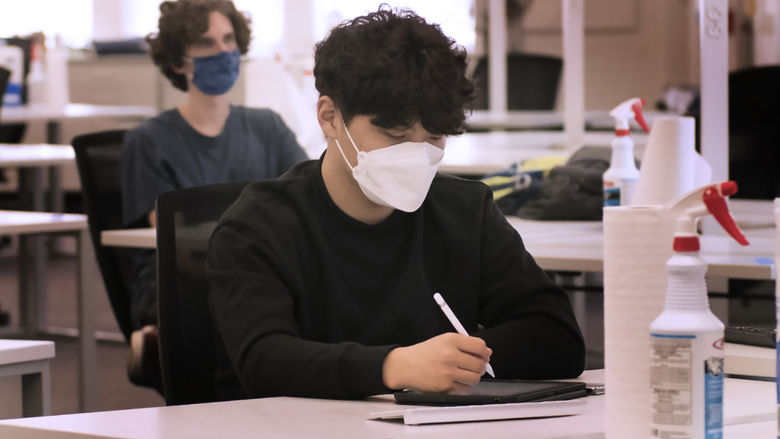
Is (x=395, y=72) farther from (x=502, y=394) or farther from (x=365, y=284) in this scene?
(x=502, y=394)

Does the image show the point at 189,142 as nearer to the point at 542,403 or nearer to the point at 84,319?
the point at 84,319

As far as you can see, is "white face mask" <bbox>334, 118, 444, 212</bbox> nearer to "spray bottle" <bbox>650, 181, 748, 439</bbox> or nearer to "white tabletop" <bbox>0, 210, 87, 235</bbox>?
"spray bottle" <bbox>650, 181, 748, 439</bbox>

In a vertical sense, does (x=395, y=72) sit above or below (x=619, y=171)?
above

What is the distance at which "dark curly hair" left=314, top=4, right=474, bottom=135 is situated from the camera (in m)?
1.51

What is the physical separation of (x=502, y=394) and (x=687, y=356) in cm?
37

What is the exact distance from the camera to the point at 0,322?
5098 millimetres

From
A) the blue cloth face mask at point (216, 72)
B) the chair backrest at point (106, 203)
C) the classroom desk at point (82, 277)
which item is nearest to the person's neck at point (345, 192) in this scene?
the chair backrest at point (106, 203)

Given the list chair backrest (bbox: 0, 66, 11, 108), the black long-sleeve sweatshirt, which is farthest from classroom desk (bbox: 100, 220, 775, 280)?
chair backrest (bbox: 0, 66, 11, 108)

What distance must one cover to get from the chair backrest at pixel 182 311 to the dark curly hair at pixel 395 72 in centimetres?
32

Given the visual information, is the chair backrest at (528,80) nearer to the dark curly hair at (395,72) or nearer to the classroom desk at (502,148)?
the classroom desk at (502,148)

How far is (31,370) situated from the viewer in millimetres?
1764

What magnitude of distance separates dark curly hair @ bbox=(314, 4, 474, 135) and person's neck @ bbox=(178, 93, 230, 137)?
153cm

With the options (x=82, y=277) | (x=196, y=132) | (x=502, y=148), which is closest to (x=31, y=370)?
(x=196, y=132)

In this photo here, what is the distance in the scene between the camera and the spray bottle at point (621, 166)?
2246 millimetres
